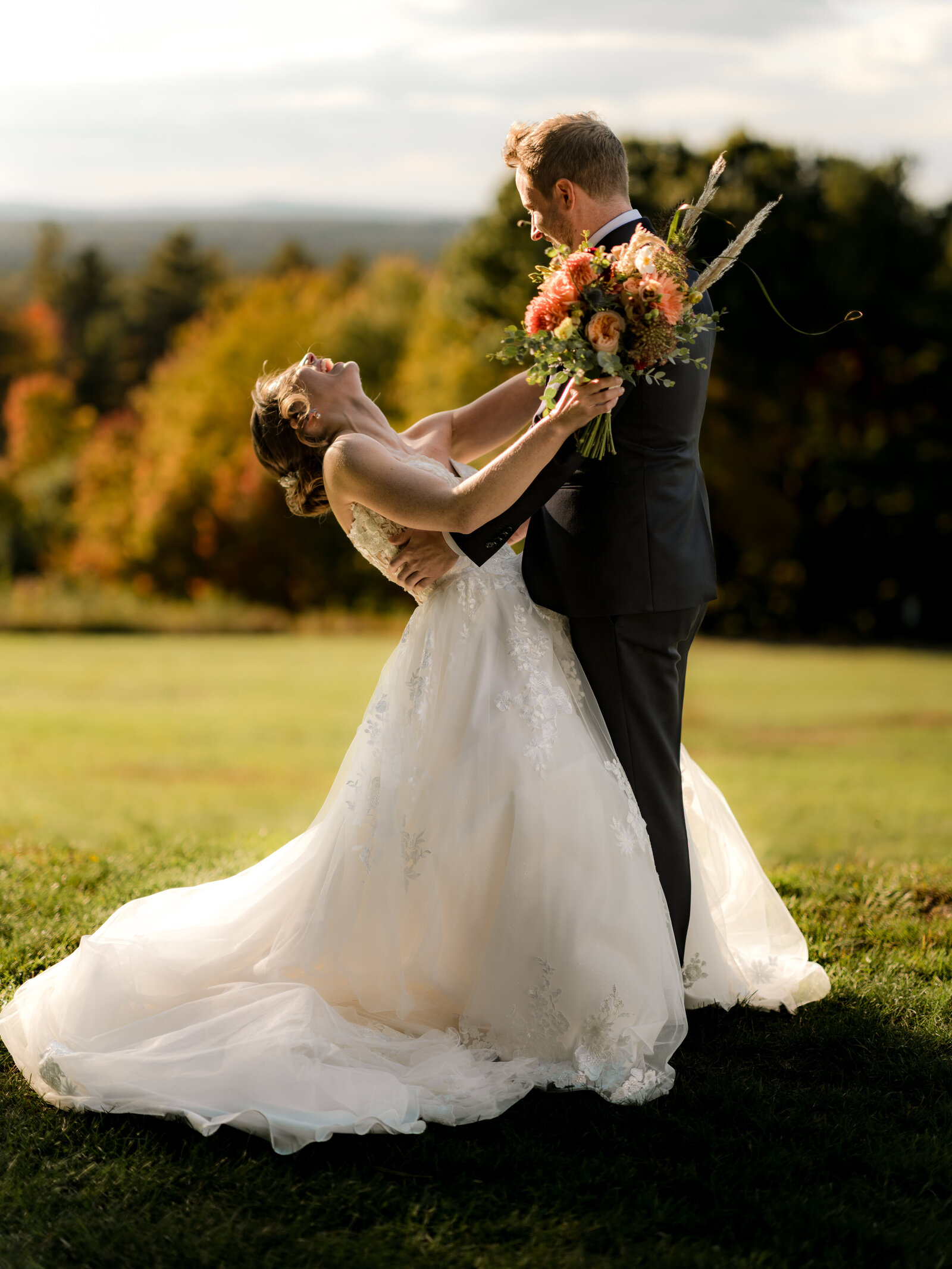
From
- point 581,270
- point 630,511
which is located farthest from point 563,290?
point 630,511

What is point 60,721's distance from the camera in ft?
53.6

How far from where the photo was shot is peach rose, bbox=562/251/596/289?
3.17m

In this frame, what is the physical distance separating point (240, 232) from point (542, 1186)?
9172cm

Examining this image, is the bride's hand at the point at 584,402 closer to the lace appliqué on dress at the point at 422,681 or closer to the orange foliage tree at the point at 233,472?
the lace appliqué on dress at the point at 422,681

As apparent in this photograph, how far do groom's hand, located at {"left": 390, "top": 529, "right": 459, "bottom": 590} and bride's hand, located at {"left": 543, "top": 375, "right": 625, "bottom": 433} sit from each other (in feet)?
2.32

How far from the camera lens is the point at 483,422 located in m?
4.36

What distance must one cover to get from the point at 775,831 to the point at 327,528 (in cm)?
3018

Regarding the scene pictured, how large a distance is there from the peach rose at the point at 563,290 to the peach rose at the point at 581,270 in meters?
0.01

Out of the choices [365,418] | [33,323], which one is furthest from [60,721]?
[33,323]

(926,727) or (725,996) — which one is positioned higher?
(725,996)

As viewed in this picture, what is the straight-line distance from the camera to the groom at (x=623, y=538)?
3.49 m

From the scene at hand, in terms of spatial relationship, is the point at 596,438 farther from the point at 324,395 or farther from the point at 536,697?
the point at 324,395

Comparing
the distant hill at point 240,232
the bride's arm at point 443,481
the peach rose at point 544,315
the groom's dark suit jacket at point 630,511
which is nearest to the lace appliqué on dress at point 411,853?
the groom's dark suit jacket at point 630,511

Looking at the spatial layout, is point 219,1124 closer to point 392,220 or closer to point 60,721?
point 60,721
